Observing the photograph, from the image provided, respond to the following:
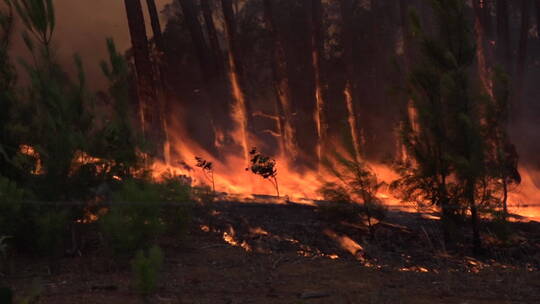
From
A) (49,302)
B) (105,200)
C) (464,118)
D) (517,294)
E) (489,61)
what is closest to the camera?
(49,302)

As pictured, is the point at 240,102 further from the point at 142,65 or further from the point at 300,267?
the point at 300,267

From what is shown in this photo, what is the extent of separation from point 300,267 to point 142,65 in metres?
11.0

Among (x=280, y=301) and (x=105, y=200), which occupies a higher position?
(x=105, y=200)

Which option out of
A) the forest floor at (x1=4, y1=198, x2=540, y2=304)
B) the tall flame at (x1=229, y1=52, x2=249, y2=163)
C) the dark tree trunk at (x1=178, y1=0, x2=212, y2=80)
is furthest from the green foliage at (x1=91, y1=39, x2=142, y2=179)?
the dark tree trunk at (x1=178, y1=0, x2=212, y2=80)

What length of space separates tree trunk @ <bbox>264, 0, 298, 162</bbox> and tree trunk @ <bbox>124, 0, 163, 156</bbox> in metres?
5.62

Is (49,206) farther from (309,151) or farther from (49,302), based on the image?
(309,151)

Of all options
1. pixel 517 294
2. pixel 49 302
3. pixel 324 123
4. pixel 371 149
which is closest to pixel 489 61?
pixel 324 123

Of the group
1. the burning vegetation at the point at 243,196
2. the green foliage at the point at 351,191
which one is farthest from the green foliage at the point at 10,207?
the green foliage at the point at 351,191

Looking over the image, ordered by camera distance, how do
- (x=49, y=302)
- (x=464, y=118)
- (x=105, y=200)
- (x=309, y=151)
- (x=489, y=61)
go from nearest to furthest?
(x=49, y=302) → (x=105, y=200) → (x=464, y=118) → (x=489, y=61) → (x=309, y=151)

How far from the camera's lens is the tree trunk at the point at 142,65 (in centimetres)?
1875

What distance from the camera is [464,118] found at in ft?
36.9

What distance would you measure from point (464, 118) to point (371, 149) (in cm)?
1727

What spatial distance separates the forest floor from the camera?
7.93 meters

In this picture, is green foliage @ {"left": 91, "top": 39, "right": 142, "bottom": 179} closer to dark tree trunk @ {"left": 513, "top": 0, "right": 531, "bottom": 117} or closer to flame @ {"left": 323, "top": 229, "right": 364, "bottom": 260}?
flame @ {"left": 323, "top": 229, "right": 364, "bottom": 260}
